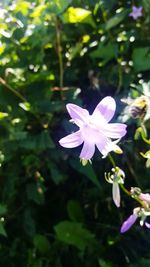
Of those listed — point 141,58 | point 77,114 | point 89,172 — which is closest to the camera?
point 77,114

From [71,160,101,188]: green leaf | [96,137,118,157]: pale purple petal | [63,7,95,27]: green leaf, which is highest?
[63,7,95,27]: green leaf

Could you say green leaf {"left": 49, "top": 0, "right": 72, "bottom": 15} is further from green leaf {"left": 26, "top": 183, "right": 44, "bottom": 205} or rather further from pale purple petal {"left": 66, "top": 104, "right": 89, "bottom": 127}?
pale purple petal {"left": 66, "top": 104, "right": 89, "bottom": 127}

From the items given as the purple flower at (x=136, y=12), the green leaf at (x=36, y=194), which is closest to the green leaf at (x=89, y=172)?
the green leaf at (x=36, y=194)

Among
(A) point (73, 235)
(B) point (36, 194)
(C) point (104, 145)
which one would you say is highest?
(C) point (104, 145)

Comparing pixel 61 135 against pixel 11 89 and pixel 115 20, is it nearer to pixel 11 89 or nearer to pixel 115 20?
pixel 11 89

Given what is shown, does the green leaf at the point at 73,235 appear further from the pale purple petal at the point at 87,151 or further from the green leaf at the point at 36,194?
the pale purple petal at the point at 87,151

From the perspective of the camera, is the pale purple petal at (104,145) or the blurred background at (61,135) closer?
the pale purple petal at (104,145)

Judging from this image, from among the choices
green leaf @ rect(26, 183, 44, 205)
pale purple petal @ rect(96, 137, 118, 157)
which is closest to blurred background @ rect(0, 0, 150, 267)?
green leaf @ rect(26, 183, 44, 205)

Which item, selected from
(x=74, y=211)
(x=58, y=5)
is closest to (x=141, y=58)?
(x=58, y=5)
